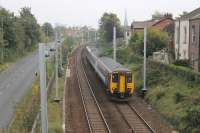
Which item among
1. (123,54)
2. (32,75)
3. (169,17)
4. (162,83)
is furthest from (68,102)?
(169,17)

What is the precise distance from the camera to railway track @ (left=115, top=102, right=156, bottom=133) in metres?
25.6

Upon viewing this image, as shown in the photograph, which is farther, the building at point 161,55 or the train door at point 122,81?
the building at point 161,55

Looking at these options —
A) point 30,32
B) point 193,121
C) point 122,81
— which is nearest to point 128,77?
point 122,81

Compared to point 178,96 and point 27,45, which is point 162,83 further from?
point 27,45

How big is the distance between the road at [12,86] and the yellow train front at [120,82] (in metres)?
7.82

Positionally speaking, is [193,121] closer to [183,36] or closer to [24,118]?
[24,118]

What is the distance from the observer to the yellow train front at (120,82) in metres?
33.8

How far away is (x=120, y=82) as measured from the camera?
3378 cm

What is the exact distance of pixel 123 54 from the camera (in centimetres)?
7056

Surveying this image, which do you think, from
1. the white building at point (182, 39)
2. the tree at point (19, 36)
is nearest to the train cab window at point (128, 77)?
the white building at point (182, 39)

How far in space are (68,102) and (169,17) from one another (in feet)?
164

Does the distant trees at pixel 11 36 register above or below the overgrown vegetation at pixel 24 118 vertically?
above

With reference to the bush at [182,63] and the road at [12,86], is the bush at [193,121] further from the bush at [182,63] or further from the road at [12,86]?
the bush at [182,63]

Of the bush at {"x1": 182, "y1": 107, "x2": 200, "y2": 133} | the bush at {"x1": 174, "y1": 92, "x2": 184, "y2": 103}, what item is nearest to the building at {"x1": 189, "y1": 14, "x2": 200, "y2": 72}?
the bush at {"x1": 174, "y1": 92, "x2": 184, "y2": 103}
